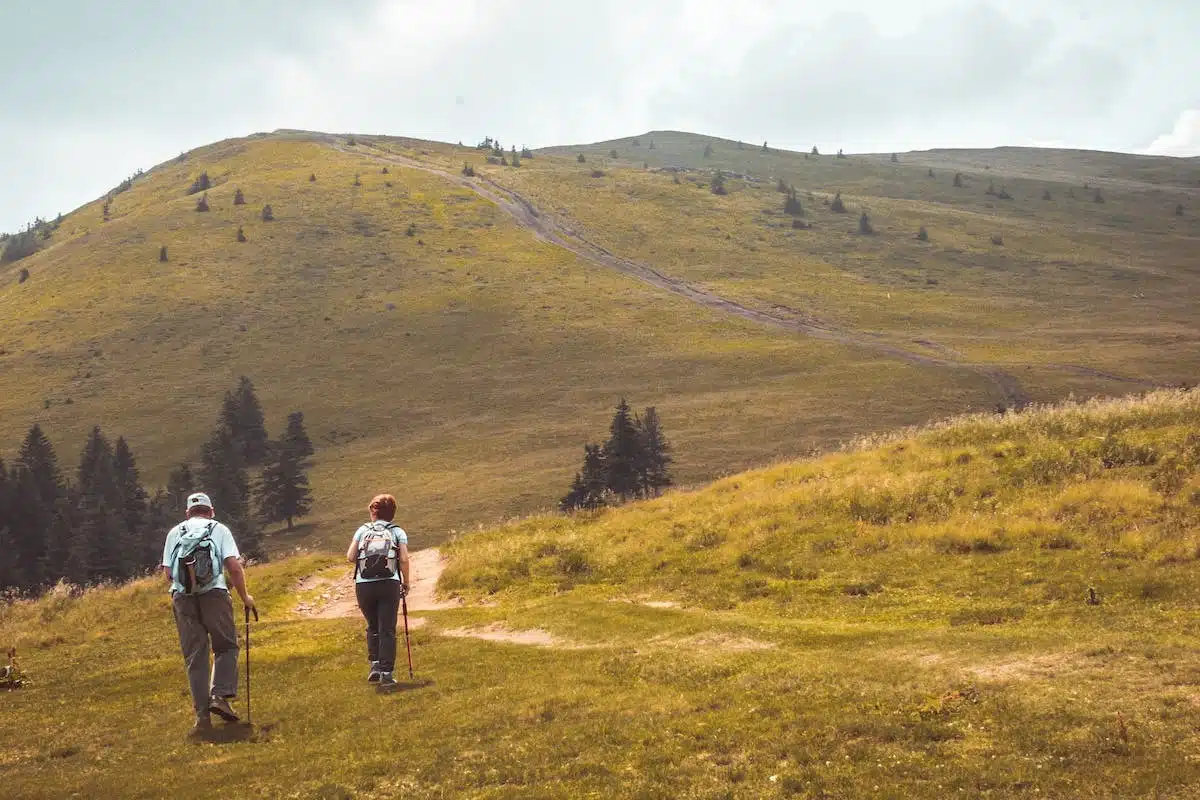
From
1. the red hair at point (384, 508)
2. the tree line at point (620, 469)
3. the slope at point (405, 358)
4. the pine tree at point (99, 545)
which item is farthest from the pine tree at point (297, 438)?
the red hair at point (384, 508)

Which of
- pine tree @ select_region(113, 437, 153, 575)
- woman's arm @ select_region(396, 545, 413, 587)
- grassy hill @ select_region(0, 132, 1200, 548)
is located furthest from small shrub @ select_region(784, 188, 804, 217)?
woman's arm @ select_region(396, 545, 413, 587)

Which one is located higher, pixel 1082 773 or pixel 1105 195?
pixel 1105 195

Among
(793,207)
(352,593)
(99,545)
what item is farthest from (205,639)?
(793,207)

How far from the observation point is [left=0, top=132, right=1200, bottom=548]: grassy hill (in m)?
77.5

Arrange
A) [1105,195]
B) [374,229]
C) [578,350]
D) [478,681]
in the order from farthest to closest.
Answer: [1105,195], [374,229], [578,350], [478,681]

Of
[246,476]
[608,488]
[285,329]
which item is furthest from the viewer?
[285,329]

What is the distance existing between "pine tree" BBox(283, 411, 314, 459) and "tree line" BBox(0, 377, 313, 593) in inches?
3.7

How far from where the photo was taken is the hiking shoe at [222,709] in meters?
12.1

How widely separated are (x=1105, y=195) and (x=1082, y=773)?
213858 millimetres

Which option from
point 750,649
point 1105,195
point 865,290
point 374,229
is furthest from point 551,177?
point 750,649

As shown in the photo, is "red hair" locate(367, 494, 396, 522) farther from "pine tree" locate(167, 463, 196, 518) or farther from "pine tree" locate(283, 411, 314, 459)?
"pine tree" locate(283, 411, 314, 459)

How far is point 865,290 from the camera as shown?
122 m

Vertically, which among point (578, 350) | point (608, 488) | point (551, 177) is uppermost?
point (551, 177)

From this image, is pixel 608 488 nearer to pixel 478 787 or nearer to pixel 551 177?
pixel 478 787
